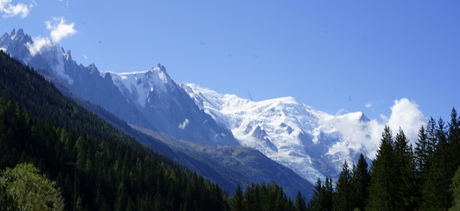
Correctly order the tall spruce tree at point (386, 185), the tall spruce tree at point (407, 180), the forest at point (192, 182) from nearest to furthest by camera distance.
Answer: the forest at point (192, 182) < the tall spruce tree at point (407, 180) < the tall spruce tree at point (386, 185)

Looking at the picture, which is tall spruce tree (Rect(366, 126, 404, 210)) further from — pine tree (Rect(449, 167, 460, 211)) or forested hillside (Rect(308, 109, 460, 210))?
pine tree (Rect(449, 167, 460, 211))

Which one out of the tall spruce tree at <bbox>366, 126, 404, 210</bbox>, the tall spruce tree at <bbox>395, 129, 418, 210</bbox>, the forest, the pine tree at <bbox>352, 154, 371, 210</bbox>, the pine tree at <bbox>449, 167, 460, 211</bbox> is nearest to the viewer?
the pine tree at <bbox>449, 167, 460, 211</bbox>

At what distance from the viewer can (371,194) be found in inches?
4323

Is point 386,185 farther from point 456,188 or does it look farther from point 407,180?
point 456,188

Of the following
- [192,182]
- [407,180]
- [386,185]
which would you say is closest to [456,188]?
[407,180]

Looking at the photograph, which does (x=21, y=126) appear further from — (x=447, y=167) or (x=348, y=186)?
(x=447, y=167)

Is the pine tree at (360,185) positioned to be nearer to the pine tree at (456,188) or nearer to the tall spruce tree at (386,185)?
the tall spruce tree at (386,185)

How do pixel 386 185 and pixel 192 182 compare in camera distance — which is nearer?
pixel 386 185

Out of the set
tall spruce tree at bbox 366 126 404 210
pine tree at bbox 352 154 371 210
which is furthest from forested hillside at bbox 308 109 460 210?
pine tree at bbox 352 154 371 210

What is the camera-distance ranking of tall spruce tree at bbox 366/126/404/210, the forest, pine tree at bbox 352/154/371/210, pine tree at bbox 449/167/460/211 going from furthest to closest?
pine tree at bbox 352/154/371/210, tall spruce tree at bbox 366/126/404/210, the forest, pine tree at bbox 449/167/460/211

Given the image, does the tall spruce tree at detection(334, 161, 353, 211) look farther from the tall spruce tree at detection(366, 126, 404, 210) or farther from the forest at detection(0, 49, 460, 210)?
the tall spruce tree at detection(366, 126, 404, 210)

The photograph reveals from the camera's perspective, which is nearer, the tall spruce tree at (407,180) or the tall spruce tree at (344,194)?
the tall spruce tree at (407,180)

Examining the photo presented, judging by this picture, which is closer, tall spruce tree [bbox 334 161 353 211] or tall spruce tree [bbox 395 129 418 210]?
tall spruce tree [bbox 395 129 418 210]

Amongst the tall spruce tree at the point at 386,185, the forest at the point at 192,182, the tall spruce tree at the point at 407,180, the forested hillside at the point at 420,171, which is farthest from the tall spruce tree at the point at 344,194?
the tall spruce tree at the point at 407,180
